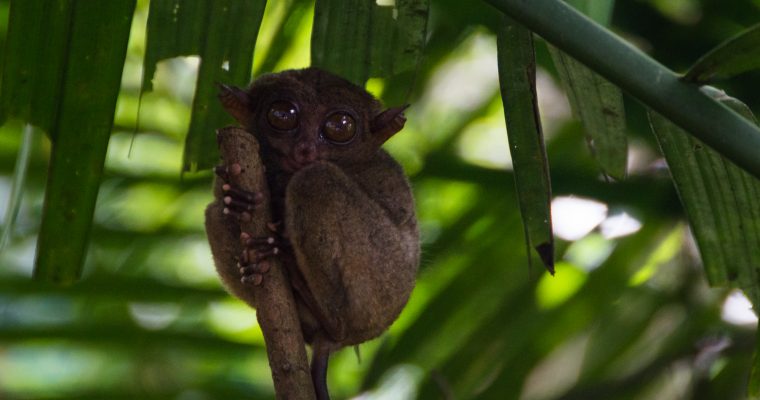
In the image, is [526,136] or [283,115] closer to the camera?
[526,136]

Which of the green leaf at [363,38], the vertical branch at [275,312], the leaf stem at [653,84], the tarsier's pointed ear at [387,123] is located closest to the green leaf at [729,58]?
the leaf stem at [653,84]

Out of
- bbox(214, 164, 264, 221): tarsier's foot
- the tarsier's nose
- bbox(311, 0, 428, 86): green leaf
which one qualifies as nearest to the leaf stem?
bbox(311, 0, 428, 86): green leaf

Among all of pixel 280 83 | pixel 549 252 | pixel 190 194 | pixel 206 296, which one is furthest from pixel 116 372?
pixel 549 252

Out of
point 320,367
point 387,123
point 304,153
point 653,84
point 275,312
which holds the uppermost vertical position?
point 653,84

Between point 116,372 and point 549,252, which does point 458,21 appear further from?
point 116,372

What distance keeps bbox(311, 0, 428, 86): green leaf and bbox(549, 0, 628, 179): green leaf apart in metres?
0.58

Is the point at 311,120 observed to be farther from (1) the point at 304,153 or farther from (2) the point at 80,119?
(2) the point at 80,119

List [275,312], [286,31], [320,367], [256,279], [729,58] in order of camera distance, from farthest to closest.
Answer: [286,31] → [320,367] → [256,279] → [275,312] → [729,58]

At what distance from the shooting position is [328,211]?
9.74 feet

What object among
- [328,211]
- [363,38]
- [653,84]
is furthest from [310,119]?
[653,84]

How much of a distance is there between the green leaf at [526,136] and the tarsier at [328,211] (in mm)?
957

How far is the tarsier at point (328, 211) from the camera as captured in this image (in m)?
2.96

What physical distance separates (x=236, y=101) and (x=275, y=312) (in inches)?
27.4

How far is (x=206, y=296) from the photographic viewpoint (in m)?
3.24
